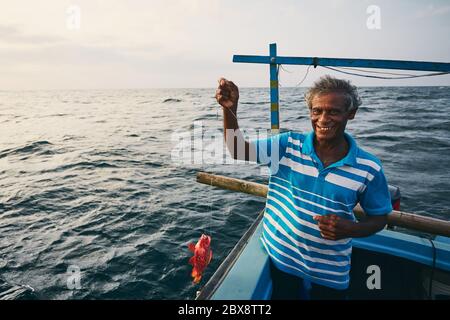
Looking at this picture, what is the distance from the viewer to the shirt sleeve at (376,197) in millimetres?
2207

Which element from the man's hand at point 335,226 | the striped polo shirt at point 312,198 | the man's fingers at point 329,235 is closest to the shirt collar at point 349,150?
the striped polo shirt at point 312,198

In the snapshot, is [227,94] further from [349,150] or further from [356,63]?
[356,63]

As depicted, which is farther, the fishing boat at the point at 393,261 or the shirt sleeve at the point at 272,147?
the fishing boat at the point at 393,261

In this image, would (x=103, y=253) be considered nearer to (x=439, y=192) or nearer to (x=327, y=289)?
(x=327, y=289)

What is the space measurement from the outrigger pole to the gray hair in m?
3.41

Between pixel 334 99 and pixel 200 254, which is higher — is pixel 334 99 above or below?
above

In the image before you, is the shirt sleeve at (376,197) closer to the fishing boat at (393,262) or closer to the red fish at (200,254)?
the fishing boat at (393,262)

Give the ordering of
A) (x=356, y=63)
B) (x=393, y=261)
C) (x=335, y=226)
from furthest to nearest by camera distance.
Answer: (x=356, y=63) < (x=393, y=261) < (x=335, y=226)

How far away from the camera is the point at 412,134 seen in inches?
822

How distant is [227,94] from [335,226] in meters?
1.31

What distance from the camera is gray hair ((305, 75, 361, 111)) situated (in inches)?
87.4

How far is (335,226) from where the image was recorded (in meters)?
2.10

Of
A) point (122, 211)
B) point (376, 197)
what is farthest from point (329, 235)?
point (122, 211)

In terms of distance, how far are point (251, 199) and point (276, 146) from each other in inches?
290
